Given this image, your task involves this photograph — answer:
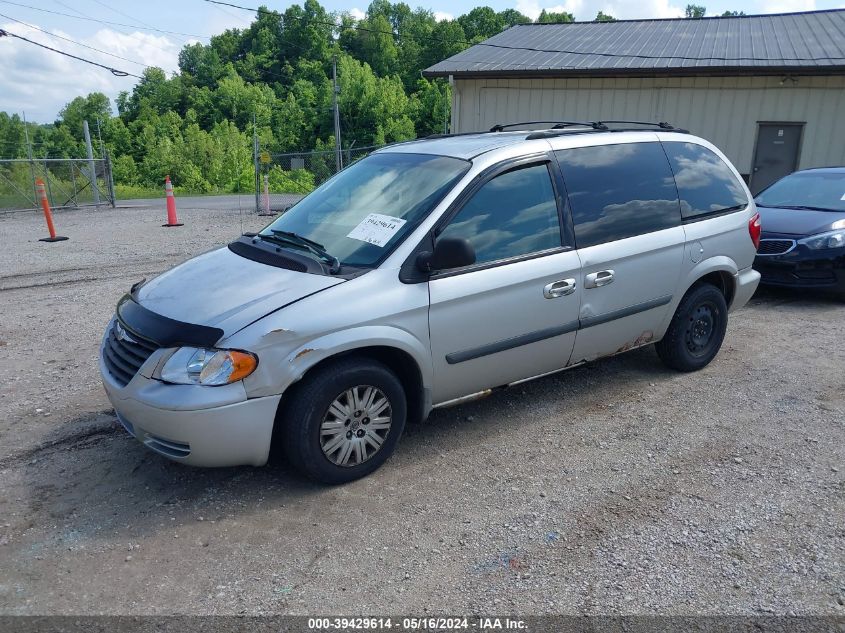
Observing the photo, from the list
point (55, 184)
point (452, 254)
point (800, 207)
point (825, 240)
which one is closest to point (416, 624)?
point (452, 254)

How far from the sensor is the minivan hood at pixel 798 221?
7574 millimetres

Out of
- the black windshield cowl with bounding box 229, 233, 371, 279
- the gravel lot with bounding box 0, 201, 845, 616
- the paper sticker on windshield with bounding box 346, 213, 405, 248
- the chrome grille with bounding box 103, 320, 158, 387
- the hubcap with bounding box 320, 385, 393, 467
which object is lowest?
the gravel lot with bounding box 0, 201, 845, 616

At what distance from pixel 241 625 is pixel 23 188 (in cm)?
2215

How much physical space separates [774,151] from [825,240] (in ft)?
24.4

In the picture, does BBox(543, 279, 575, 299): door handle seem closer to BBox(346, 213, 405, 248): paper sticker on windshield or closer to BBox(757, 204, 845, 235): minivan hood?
BBox(346, 213, 405, 248): paper sticker on windshield

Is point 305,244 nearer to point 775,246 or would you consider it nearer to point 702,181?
point 702,181

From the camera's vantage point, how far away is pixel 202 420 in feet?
10.5

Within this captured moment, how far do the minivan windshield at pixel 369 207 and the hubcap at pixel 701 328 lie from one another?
2428mm

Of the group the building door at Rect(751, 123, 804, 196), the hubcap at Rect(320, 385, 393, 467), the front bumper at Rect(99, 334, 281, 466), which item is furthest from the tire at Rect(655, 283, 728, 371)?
the building door at Rect(751, 123, 804, 196)

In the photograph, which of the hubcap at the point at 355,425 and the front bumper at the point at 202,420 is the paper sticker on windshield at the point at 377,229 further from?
the front bumper at the point at 202,420

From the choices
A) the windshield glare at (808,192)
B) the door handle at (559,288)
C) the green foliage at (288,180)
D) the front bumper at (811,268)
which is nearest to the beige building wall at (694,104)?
the windshield glare at (808,192)

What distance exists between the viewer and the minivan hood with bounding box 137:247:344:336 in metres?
3.39

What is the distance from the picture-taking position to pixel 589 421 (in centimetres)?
452

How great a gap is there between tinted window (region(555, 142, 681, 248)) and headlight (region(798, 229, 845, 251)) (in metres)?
3.57
